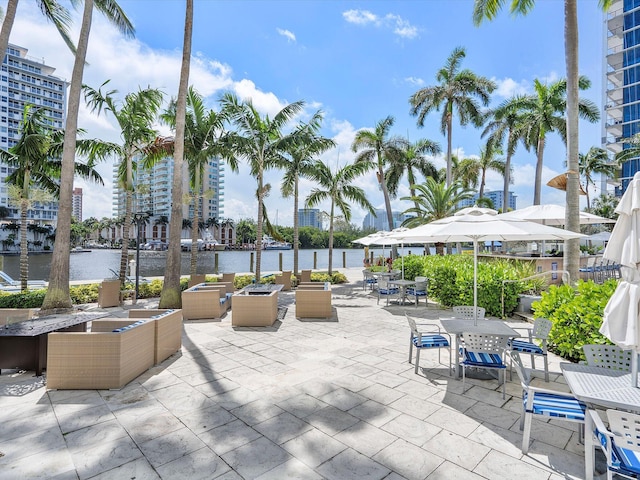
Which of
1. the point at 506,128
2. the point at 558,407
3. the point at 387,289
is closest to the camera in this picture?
the point at 558,407

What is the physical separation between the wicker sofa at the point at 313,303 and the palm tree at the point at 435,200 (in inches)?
469

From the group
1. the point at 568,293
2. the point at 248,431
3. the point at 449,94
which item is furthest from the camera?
the point at 449,94

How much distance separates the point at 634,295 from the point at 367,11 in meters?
11.9

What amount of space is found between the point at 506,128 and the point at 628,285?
24.2m

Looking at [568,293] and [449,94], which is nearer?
[568,293]

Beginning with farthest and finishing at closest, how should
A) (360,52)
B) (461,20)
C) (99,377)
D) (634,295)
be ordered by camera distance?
(360,52), (461,20), (99,377), (634,295)

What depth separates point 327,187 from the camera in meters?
17.5

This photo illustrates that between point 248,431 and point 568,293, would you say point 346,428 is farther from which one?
point 568,293

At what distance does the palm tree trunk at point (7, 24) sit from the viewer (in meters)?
6.23

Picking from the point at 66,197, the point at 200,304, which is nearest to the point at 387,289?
the point at 200,304

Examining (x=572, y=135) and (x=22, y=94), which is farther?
(x=22, y=94)

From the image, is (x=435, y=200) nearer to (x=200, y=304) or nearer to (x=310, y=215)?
(x=200, y=304)

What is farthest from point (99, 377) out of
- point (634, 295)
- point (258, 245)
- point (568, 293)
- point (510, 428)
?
point (258, 245)

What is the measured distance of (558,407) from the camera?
8.89 ft
